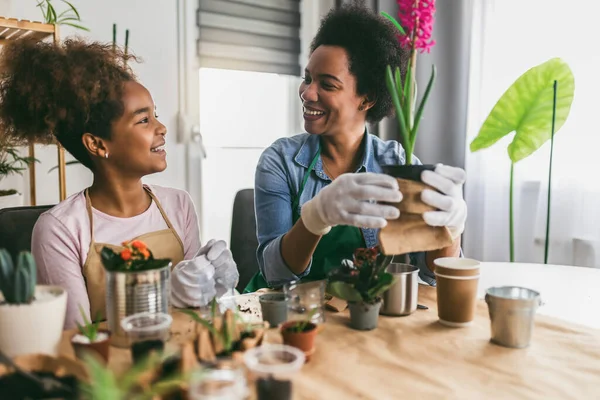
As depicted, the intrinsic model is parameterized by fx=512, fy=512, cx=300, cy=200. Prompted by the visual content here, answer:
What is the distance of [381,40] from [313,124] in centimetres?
33

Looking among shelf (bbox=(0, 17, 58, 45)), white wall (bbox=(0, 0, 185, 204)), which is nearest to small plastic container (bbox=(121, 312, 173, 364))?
shelf (bbox=(0, 17, 58, 45))

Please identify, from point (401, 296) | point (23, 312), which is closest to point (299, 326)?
point (401, 296)

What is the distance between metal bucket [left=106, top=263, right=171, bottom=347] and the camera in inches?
33.0

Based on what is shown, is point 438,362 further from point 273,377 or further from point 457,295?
point 273,377

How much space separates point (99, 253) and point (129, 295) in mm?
451

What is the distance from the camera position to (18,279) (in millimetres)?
723

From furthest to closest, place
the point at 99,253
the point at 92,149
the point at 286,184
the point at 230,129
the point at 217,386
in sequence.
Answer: the point at 230,129
the point at 286,184
the point at 92,149
the point at 99,253
the point at 217,386

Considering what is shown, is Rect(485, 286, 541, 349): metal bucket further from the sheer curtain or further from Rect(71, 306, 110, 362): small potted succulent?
the sheer curtain

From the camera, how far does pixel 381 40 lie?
1504mm

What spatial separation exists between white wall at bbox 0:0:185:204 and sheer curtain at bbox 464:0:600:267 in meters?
1.44

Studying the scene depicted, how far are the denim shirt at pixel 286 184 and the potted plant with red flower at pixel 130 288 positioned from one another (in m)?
0.50

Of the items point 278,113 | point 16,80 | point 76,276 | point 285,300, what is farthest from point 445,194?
point 278,113

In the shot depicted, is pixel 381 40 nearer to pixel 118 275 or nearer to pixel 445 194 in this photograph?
pixel 445 194

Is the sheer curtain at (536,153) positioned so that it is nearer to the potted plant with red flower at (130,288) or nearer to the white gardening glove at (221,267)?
the white gardening glove at (221,267)
